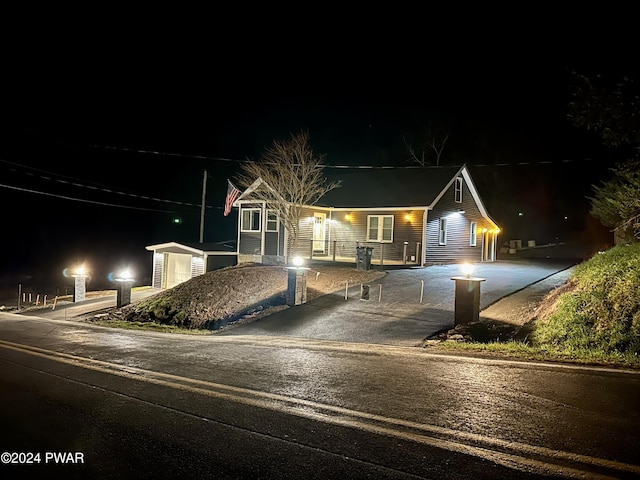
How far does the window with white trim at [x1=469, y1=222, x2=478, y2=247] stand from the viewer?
30438 millimetres

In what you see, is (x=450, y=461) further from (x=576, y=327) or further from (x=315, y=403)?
(x=576, y=327)

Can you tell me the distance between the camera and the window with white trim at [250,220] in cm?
2916

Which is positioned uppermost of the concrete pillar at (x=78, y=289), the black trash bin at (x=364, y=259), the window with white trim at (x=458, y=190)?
the window with white trim at (x=458, y=190)

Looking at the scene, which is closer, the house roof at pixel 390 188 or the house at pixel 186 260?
the house roof at pixel 390 188

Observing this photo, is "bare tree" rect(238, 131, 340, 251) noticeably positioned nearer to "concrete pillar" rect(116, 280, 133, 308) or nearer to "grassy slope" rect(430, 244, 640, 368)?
"concrete pillar" rect(116, 280, 133, 308)

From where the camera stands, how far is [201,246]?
3034cm

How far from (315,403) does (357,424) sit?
3.03 feet

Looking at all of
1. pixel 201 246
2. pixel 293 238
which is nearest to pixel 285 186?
pixel 293 238

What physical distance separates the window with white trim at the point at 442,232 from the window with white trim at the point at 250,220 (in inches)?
390

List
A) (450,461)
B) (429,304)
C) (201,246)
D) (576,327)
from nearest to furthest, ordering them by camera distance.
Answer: (450,461)
(576,327)
(429,304)
(201,246)

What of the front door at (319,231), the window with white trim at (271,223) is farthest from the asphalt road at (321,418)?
the front door at (319,231)

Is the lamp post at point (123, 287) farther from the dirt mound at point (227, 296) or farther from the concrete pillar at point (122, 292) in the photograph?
the dirt mound at point (227, 296)

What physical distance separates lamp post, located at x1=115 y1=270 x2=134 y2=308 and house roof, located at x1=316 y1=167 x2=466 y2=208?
36.1 ft

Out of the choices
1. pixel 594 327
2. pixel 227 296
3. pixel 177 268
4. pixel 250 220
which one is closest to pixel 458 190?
pixel 250 220
